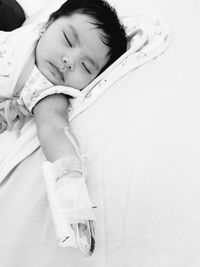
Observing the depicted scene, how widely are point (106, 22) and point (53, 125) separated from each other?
0.38m

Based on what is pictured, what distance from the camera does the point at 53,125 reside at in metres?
0.84

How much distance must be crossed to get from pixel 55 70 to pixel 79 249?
20.2 inches

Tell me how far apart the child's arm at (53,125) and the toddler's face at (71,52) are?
7 cm

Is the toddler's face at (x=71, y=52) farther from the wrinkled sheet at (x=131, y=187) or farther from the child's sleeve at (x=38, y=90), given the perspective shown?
the wrinkled sheet at (x=131, y=187)

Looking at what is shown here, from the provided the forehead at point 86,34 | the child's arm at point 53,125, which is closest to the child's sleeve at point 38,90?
the child's arm at point 53,125

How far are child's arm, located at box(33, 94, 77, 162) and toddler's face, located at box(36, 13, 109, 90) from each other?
7 cm

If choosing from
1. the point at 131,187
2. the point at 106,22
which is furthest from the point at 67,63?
the point at 131,187

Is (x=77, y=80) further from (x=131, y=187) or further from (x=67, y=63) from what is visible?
(x=131, y=187)

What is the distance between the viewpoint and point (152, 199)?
69 cm

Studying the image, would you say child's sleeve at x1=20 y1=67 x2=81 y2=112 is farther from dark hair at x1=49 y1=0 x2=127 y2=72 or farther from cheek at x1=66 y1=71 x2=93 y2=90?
dark hair at x1=49 y1=0 x2=127 y2=72

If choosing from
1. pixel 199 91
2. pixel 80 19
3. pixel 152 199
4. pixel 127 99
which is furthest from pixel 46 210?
pixel 80 19

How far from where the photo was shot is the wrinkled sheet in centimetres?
65

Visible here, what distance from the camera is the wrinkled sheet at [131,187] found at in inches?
25.8

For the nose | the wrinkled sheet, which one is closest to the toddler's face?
the nose
